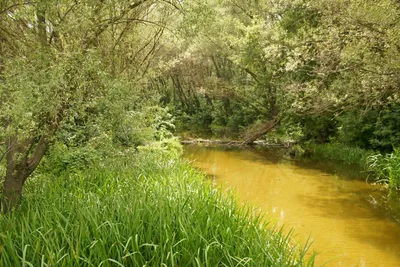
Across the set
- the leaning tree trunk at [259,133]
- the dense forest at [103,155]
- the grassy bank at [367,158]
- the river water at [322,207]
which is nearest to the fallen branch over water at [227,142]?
the leaning tree trunk at [259,133]

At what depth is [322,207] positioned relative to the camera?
8.18 m

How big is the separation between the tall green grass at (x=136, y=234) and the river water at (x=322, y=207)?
3.23ft

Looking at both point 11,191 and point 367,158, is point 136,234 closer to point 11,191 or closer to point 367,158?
point 11,191

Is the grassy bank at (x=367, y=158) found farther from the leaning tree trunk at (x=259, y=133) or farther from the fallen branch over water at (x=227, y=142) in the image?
the leaning tree trunk at (x=259, y=133)

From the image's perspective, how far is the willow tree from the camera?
148 inches

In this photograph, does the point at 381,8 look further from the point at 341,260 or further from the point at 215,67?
the point at 215,67

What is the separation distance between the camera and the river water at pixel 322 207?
566 centimetres

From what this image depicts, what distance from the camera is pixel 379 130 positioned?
12594mm

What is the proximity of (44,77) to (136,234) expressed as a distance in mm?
1974

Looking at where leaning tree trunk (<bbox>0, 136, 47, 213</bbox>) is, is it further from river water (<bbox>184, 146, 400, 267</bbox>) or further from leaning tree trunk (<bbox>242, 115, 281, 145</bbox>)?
leaning tree trunk (<bbox>242, 115, 281, 145</bbox>)

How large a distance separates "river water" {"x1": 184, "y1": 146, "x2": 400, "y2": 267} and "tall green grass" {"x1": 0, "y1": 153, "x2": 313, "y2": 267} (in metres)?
0.98

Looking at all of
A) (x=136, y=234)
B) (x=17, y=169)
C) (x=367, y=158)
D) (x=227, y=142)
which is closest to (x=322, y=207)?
(x=367, y=158)

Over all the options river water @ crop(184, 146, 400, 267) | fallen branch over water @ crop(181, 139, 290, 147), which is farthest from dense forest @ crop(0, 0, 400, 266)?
fallen branch over water @ crop(181, 139, 290, 147)

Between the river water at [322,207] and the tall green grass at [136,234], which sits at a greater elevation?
the tall green grass at [136,234]
